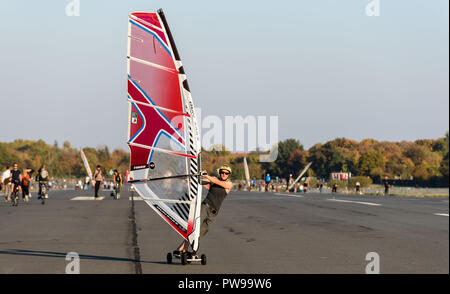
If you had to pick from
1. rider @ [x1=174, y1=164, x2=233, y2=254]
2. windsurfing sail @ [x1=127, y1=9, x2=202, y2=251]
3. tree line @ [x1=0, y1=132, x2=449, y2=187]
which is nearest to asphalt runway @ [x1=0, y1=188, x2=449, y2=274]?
rider @ [x1=174, y1=164, x2=233, y2=254]

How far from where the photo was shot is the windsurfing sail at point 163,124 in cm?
943

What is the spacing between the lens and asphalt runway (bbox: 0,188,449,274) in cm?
1045

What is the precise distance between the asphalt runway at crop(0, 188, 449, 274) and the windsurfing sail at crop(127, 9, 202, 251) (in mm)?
1107

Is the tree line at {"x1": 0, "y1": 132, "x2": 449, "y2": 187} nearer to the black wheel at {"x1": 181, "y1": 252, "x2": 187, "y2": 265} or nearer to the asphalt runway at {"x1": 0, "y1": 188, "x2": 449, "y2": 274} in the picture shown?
the asphalt runway at {"x1": 0, "y1": 188, "x2": 449, "y2": 274}

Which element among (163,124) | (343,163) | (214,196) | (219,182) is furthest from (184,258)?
(343,163)

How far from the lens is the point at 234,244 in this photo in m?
14.1

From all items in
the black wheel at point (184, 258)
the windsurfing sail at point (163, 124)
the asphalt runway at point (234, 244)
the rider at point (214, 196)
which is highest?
the windsurfing sail at point (163, 124)

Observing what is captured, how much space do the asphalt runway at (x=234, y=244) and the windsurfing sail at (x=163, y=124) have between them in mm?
1107

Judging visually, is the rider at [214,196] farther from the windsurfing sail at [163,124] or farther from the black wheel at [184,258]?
the black wheel at [184,258]

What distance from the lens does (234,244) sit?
46.1 feet

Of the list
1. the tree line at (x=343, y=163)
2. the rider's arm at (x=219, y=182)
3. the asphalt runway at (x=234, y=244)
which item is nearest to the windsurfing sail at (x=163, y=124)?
the rider's arm at (x=219, y=182)
